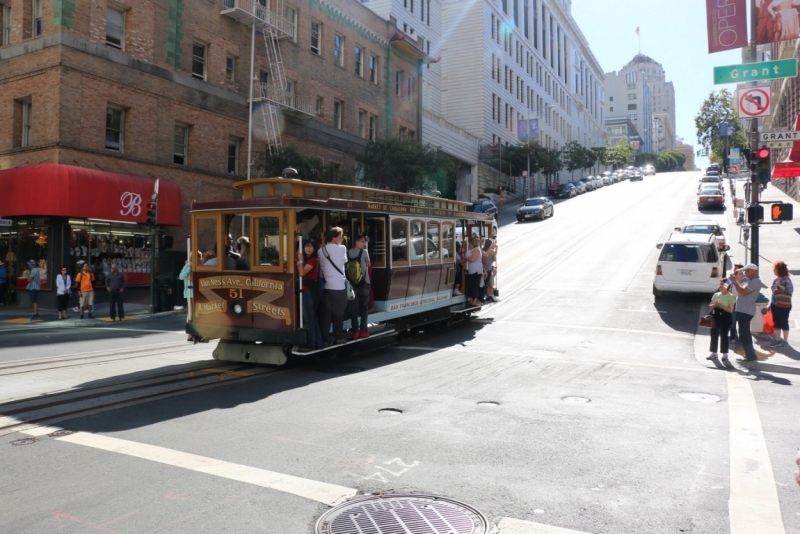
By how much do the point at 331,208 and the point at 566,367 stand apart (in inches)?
182

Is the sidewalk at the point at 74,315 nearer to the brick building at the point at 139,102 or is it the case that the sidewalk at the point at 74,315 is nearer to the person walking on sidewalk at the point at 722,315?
the brick building at the point at 139,102

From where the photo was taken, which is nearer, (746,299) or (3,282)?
(746,299)

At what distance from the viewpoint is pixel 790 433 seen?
21.6 feet

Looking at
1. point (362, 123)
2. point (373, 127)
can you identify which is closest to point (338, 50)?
point (362, 123)

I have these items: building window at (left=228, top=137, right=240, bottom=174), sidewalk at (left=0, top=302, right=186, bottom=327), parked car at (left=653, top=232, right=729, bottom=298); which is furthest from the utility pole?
building window at (left=228, top=137, right=240, bottom=174)

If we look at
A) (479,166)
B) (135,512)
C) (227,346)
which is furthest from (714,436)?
(479,166)

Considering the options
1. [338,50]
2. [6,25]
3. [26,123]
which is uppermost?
[338,50]

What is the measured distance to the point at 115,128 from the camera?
24.0m

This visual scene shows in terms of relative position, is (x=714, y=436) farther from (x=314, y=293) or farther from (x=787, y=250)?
(x=787, y=250)

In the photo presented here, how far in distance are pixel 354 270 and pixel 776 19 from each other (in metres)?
10.8

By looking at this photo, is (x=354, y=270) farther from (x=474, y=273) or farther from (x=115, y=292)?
(x=115, y=292)

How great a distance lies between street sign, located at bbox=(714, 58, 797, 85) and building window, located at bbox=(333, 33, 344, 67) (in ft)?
83.5

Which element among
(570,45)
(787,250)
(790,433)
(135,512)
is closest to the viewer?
(135,512)

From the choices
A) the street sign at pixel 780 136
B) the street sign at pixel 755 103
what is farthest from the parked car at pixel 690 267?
the street sign at pixel 755 103
